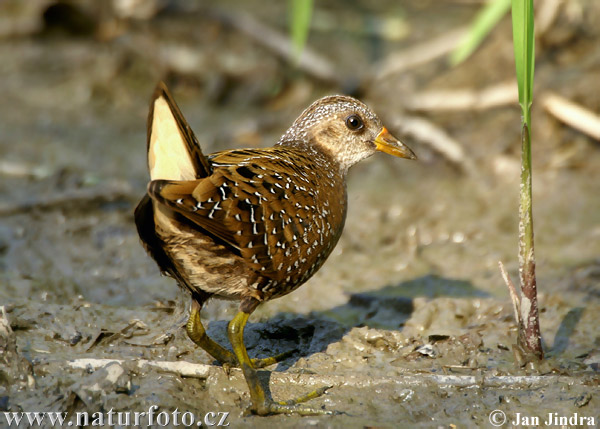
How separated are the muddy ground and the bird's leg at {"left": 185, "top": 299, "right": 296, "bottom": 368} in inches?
6.3

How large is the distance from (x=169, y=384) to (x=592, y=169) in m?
4.40

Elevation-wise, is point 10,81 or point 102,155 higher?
point 10,81

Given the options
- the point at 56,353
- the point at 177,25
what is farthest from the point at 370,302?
the point at 177,25

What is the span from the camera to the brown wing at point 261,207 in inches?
139

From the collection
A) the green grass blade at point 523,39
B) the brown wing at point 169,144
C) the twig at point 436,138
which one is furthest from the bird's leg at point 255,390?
the twig at point 436,138

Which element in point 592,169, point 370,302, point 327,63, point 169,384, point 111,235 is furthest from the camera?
point 327,63

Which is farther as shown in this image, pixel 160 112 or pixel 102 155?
pixel 102 155

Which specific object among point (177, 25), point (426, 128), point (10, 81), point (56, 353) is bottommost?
point (56, 353)

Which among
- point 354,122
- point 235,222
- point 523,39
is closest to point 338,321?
point 354,122

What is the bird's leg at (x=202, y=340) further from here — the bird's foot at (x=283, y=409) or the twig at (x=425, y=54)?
the twig at (x=425, y=54)

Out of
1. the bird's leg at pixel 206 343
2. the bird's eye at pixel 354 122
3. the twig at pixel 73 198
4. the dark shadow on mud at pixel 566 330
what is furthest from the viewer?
the twig at pixel 73 198

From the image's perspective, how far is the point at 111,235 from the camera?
5.88 m

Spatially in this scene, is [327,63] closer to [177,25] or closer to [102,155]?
[177,25]

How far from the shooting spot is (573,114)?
6676 millimetres
